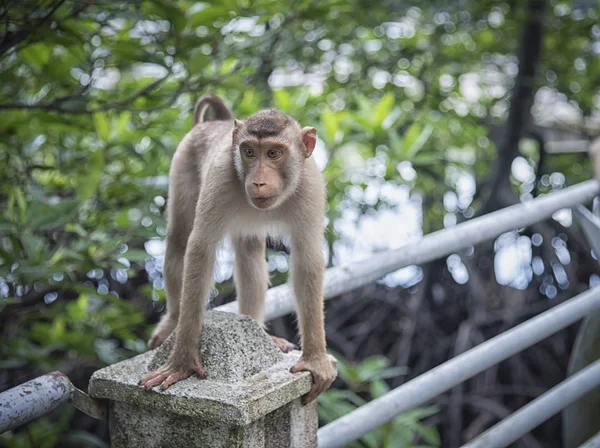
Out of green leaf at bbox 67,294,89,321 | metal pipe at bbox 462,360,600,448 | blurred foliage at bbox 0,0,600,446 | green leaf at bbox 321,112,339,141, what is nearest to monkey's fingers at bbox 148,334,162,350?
blurred foliage at bbox 0,0,600,446

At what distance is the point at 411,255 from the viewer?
246 cm

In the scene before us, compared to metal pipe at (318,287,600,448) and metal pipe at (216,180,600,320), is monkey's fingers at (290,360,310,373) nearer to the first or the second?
metal pipe at (318,287,600,448)

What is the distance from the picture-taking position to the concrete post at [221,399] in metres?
1.58

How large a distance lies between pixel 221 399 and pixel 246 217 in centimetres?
79

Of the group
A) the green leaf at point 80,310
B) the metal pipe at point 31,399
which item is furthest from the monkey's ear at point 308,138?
the green leaf at point 80,310

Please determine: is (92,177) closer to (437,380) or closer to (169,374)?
(169,374)

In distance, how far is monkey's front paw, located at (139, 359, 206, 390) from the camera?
168cm

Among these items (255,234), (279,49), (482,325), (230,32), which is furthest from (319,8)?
(482,325)

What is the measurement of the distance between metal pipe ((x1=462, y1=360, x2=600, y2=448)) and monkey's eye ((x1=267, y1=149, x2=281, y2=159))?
1.18 metres

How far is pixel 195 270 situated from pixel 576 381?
1.62 meters

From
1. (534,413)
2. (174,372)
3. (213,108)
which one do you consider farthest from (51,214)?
(534,413)

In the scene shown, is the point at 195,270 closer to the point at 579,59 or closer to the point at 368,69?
the point at 368,69

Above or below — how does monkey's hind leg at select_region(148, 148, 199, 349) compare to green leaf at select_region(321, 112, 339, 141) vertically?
above

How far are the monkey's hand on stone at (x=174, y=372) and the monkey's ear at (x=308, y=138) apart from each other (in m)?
0.81
